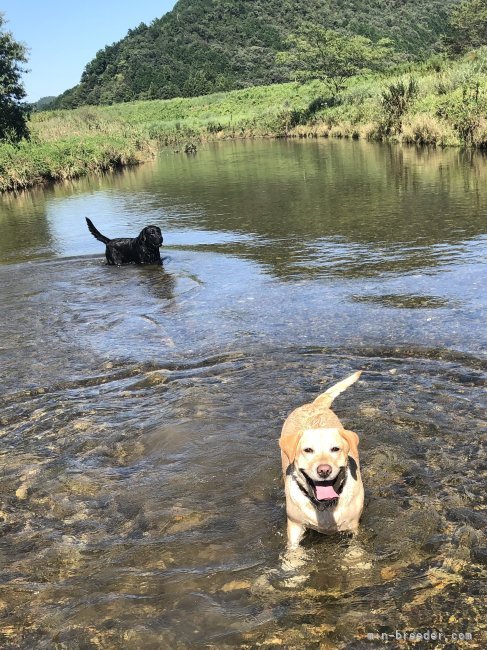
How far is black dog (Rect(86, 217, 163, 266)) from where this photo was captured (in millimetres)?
10719

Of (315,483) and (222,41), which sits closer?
(315,483)

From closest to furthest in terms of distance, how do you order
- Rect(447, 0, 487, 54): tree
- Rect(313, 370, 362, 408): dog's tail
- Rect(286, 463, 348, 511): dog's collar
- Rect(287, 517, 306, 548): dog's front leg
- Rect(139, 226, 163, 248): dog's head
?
Rect(286, 463, 348, 511): dog's collar
Rect(287, 517, 306, 548): dog's front leg
Rect(313, 370, 362, 408): dog's tail
Rect(139, 226, 163, 248): dog's head
Rect(447, 0, 487, 54): tree

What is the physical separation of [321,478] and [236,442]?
5.31 feet

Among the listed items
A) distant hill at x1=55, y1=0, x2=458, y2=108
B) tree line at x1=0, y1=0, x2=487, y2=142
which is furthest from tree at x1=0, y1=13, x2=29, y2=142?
distant hill at x1=55, y1=0, x2=458, y2=108

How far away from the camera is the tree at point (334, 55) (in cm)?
5056

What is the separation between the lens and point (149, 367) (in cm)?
588

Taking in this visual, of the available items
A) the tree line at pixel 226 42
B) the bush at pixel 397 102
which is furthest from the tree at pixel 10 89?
the tree line at pixel 226 42

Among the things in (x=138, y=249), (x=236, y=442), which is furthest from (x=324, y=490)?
(x=138, y=249)

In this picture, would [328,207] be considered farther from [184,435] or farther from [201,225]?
[184,435]

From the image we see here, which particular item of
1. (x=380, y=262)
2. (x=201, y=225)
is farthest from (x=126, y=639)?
(x=201, y=225)

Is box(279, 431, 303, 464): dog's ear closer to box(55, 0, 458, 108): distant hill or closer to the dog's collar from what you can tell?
the dog's collar

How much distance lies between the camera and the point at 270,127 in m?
47.3

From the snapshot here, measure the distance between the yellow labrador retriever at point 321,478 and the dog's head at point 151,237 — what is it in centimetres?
796

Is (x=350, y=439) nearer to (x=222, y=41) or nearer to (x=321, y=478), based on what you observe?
(x=321, y=478)
